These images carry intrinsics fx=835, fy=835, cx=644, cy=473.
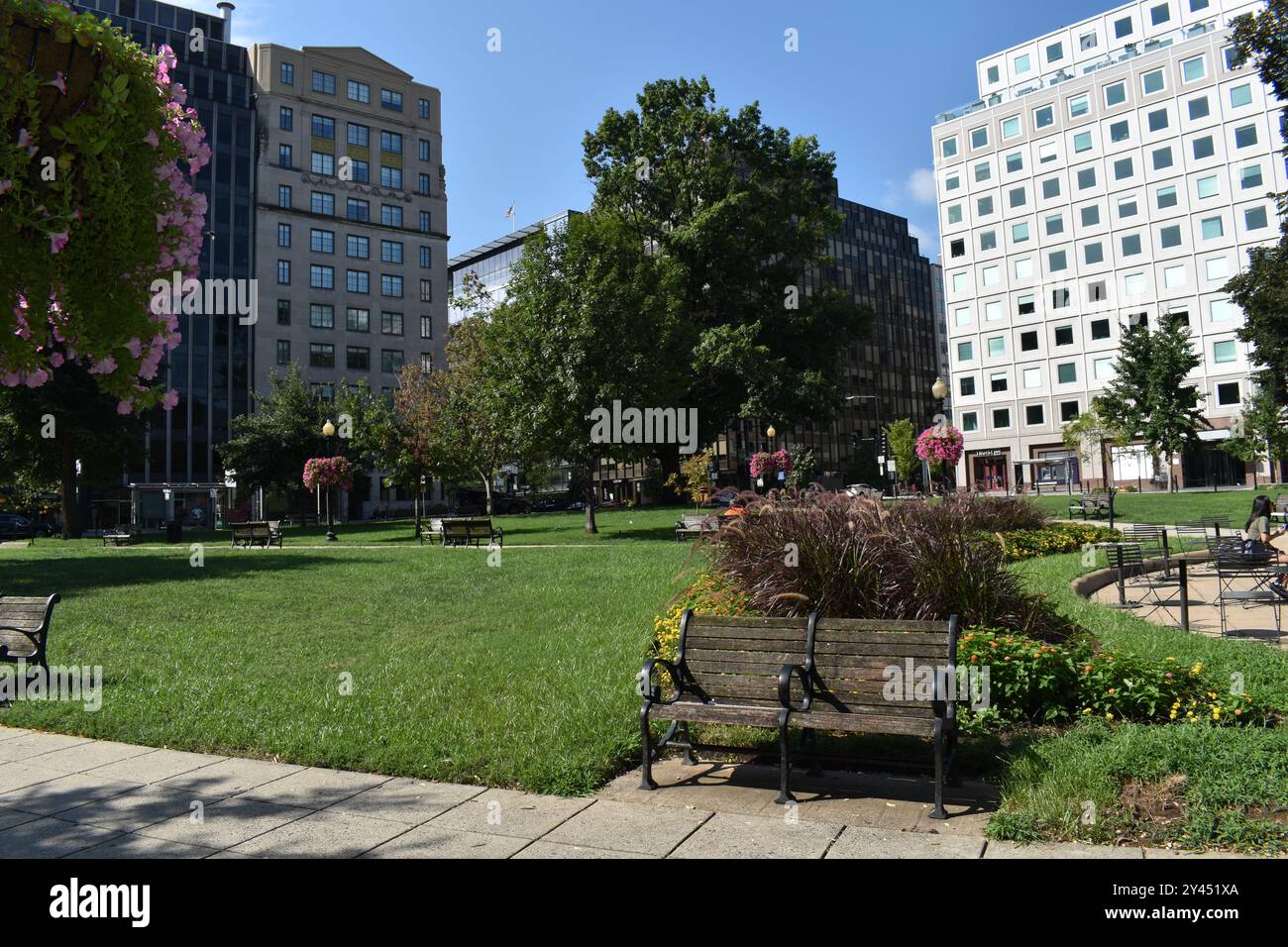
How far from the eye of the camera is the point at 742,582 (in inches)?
329

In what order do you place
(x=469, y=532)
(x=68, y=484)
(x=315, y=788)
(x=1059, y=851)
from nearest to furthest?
(x=1059, y=851), (x=315, y=788), (x=469, y=532), (x=68, y=484)

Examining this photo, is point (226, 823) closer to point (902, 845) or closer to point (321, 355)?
point (902, 845)

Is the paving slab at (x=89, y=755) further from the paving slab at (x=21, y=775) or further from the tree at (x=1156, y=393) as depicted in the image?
the tree at (x=1156, y=393)

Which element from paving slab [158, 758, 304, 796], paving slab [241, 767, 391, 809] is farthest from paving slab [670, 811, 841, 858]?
paving slab [158, 758, 304, 796]

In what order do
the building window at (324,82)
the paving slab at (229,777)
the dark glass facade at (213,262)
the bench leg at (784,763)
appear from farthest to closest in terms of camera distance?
the building window at (324,82)
the dark glass facade at (213,262)
the paving slab at (229,777)
the bench leg at (784,763)

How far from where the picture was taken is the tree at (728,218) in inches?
1560

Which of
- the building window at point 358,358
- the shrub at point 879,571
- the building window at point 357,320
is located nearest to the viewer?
the shrub at point 879,571

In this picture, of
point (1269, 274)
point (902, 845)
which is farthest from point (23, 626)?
point (1269, 274)

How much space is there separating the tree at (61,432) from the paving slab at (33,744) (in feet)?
115

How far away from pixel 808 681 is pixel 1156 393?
43.0m

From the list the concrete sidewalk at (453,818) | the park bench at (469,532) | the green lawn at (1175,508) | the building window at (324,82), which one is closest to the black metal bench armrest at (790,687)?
the concrete sidewalk at (453,818)

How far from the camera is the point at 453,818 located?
477 cm
